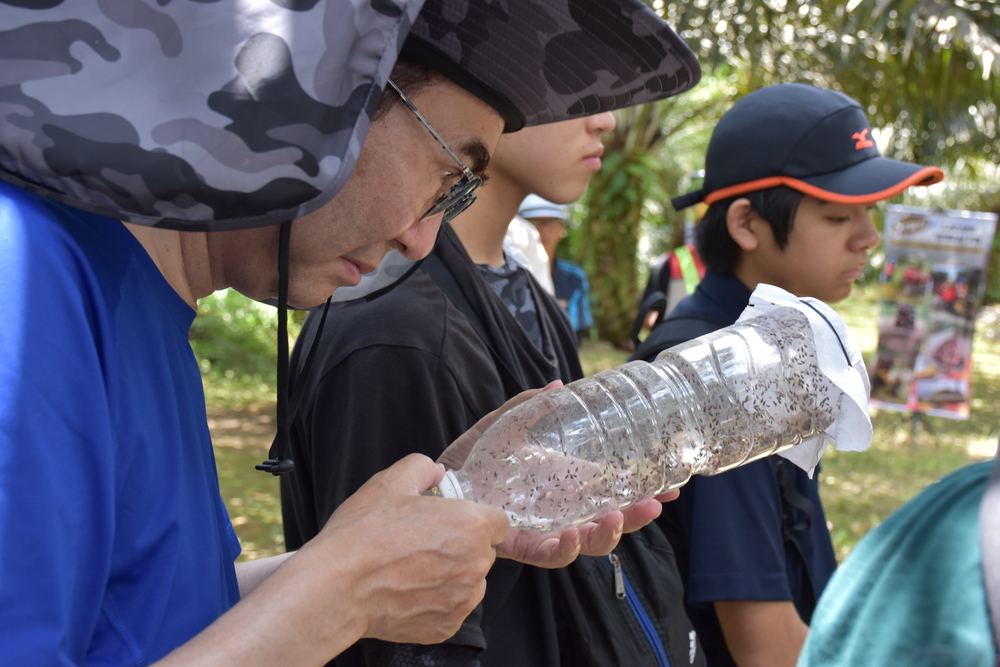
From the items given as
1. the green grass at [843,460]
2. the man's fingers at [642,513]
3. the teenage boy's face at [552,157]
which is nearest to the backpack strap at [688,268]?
the green grass at [843,460]

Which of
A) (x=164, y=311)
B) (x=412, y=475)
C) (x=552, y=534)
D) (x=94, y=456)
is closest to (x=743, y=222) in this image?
(x=552, y=534)

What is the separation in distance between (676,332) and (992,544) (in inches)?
59.2

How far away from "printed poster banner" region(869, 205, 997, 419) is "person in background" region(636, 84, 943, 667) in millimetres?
5780

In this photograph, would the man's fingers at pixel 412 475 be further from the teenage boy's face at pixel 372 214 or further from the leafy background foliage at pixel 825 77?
the leafy background foliage at pixel 825 77

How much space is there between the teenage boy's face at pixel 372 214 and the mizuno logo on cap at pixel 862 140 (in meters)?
1.51

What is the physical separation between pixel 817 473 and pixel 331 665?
57.8 inches

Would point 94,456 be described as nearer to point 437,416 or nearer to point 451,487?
point 451,487

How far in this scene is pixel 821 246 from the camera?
2354mm

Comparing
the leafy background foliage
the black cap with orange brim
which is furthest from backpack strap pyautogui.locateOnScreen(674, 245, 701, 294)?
the black cap with orange brim

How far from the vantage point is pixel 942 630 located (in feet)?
2.32

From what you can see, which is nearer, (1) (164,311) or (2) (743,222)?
(1) (164,311)

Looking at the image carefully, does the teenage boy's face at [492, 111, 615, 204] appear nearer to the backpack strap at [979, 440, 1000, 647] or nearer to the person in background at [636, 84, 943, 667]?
the person in background at [636, 84, 943, 667]

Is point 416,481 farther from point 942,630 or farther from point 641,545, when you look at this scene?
point 641,545

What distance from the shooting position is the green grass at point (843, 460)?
5.85 metres
